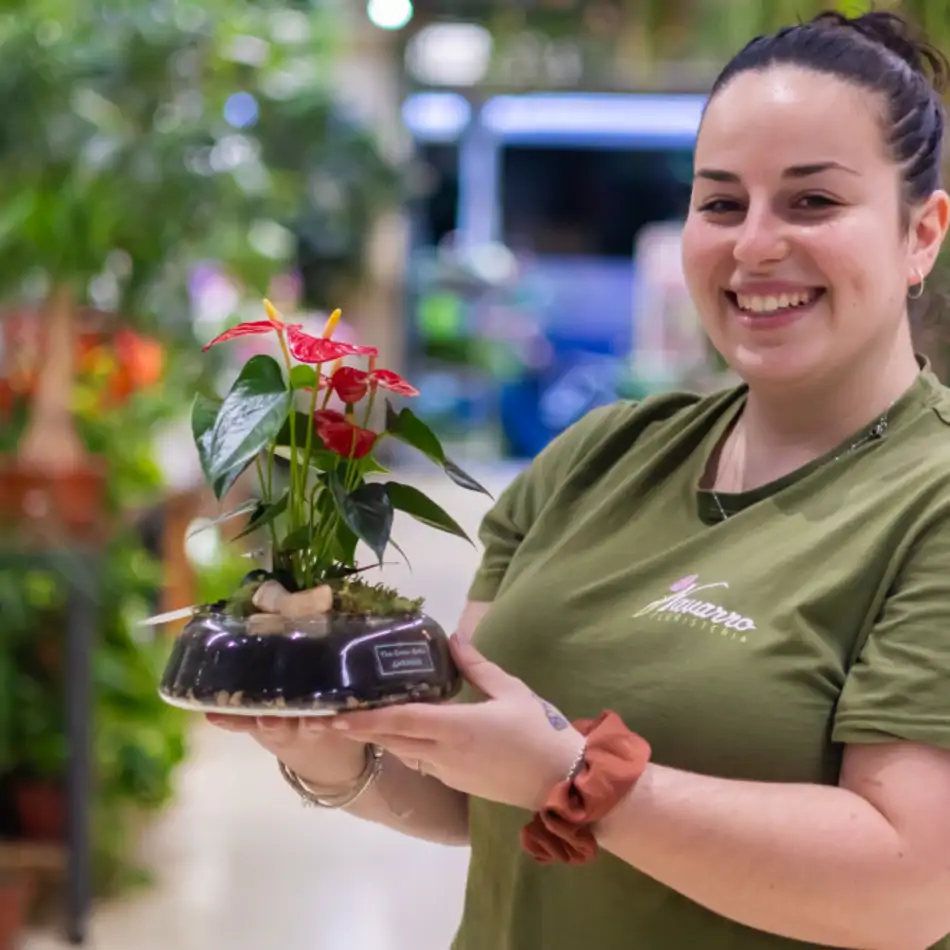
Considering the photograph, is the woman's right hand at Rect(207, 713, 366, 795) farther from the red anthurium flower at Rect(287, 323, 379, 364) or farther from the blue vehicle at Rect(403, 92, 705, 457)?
the blue vehicle at Rect(403, 92, 705, 457)

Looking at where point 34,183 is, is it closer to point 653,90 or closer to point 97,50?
point 97,50

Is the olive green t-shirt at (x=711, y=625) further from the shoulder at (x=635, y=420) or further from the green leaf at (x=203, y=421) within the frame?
the green leaf at (x=203, y=421)

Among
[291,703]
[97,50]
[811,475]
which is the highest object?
[97,50]

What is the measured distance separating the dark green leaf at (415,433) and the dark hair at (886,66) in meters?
0.39

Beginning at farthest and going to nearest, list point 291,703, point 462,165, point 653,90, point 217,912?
point 462,165 → point 653,90 → point 217,912 → point 291,703

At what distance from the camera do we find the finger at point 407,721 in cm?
98

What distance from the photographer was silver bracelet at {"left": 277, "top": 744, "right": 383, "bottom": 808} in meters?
1.24

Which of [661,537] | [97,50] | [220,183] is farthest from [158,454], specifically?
[661,537]

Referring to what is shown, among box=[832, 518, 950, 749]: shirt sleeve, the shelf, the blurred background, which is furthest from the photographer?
the shelf

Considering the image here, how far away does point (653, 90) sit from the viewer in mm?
10078

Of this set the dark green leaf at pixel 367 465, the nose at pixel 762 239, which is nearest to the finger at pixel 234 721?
the dark green leaf at pixel 367 465

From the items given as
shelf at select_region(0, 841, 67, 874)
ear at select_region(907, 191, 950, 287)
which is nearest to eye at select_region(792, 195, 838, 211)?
ear at select_region(907, 191, 950, 287)

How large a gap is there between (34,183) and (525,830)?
9.63ft

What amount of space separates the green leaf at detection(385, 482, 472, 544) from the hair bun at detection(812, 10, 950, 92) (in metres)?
0.54
